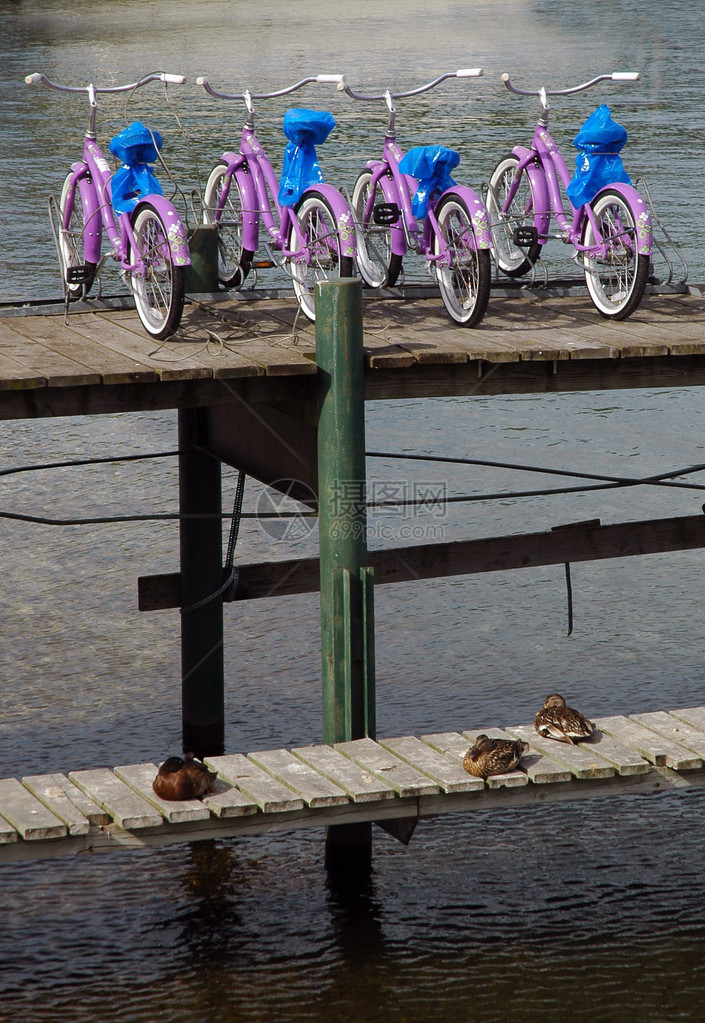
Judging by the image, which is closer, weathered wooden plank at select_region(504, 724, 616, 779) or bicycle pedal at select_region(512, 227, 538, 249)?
weathered wooden plank at select_region(504, 724, 616, 779)

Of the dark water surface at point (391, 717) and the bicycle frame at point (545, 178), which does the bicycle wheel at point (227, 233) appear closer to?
the dark water surface at point (391, 717)

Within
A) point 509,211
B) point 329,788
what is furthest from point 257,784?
point 509,211

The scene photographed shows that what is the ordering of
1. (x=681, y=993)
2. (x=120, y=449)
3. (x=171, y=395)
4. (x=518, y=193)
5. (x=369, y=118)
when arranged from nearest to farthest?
(x=171, y=395) < (x=681, y=993) < (x=518, y=193) < (x=120, y=449) < (x=369, y=118)

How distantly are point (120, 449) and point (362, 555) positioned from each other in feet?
35.1

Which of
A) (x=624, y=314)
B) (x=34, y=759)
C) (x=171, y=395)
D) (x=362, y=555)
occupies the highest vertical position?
(x=624, y=314)

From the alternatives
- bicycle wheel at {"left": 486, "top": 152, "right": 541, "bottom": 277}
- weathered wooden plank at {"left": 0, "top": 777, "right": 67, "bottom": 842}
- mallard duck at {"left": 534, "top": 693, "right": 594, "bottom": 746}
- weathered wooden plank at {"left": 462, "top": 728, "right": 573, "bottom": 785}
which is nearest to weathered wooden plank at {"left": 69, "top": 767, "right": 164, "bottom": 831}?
weathered wooden plank at {"left": 0, "top": 777, "right": 67, "bottom": 842}

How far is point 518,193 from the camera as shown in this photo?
9.74m

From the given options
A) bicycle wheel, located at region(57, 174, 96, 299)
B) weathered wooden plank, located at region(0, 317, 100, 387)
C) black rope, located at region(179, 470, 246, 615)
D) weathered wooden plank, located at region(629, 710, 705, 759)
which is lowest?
weathered wooden plank, located at region(629, 710, 705, 759)

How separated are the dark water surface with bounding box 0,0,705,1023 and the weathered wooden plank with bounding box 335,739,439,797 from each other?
1.59 m

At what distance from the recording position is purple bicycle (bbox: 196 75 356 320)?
795 cm

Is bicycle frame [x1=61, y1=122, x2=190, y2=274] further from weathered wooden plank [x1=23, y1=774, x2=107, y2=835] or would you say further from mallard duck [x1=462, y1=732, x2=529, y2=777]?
mallard duck [x1=462, y1=732, x2=529, y2=777]

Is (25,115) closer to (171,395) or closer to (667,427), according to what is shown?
(667,427)

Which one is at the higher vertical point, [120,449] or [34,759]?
[120,449]

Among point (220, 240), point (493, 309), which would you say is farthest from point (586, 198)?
point (220, 240)
